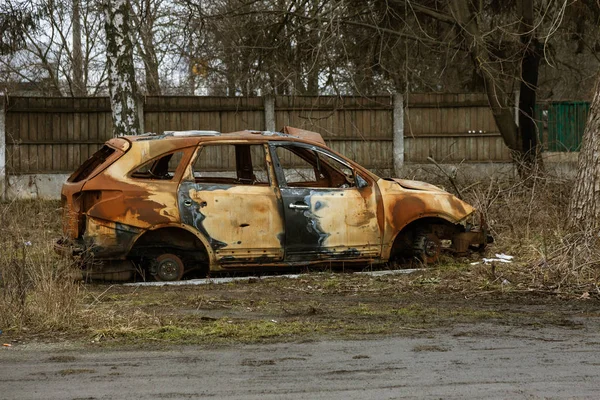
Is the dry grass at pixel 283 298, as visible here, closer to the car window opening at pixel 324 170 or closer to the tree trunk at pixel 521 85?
the car window opening at pixel 324 170

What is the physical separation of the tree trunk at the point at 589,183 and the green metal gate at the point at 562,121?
11258 mm

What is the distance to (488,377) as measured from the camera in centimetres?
574

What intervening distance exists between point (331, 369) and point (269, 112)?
15108 mm

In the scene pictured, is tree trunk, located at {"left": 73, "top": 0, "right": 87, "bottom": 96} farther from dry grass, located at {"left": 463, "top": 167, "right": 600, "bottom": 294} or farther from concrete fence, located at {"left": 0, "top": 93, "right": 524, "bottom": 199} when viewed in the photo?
dry grass, located at {"left": 463, "top": 167, "right": 600, "bottom": 294}

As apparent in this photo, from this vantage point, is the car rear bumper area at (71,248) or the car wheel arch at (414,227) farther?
the car wheel arch at (414,227)

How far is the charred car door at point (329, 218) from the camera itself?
34.8ft

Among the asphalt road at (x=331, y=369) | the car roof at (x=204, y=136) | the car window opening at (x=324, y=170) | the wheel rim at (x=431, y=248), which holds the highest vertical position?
the car roof at (x=204, y=136)

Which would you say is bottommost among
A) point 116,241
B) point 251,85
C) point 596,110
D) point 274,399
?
point 274,399

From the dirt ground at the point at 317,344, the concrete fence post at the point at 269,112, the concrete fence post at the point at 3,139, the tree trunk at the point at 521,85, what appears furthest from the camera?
the concrete fence post at the point at 269,112

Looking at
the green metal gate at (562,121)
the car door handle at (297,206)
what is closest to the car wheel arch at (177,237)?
the car door handle at (297,206)

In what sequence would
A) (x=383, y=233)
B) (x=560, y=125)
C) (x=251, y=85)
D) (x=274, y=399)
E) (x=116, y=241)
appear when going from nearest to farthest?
(x=274, y=399) → (x=116, y=241) → (x=383, y=233) → (x=251, y=85) → (x=560, y=125)

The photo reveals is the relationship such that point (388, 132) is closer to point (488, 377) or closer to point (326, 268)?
point (326, 268)

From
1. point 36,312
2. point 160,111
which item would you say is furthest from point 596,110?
point 160,111

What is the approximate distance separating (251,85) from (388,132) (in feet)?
11.4
